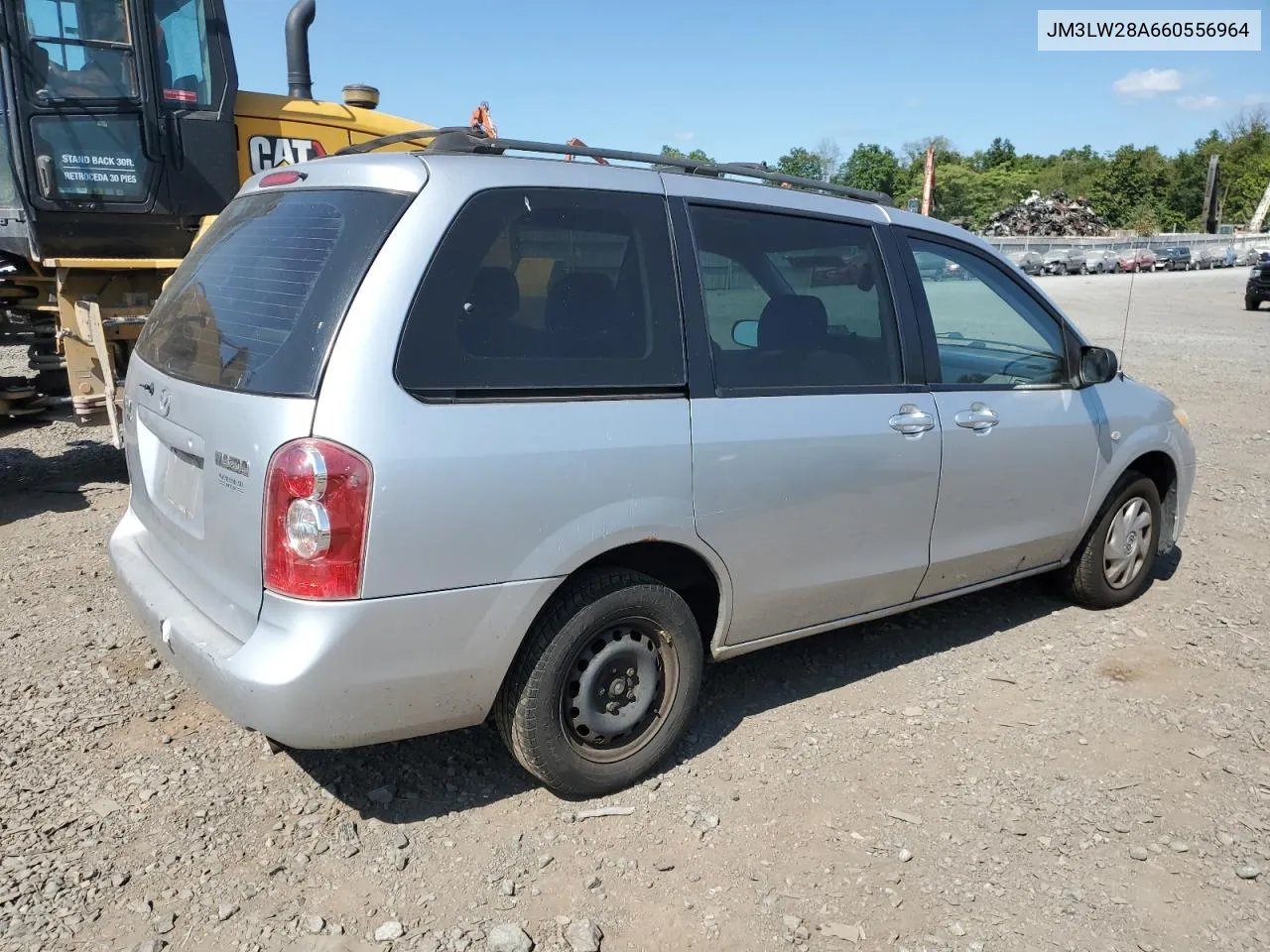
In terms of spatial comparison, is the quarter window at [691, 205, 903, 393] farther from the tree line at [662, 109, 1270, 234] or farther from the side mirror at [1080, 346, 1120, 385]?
the tree line at [662, 109, 1270, 234]

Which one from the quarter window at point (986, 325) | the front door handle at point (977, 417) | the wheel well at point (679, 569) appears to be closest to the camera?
the wheel well at point (679, 569)

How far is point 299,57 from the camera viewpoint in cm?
784

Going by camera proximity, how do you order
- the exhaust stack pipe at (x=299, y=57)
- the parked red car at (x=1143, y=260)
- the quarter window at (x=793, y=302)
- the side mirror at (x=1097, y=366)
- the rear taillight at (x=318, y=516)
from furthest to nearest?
the parked red car at (x=1143, y=260), the exhaust stack pipe at (x=299, y=57), the side mirror at (x=1097, y=366), the quarter window at (x=793, y=302), the rear taillight at (x=318, y=516)

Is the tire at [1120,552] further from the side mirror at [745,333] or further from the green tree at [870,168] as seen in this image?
the green tree at [870,168]

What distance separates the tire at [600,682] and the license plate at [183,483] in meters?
1.08

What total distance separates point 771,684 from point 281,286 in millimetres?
2492

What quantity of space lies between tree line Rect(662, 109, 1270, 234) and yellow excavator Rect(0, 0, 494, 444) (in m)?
84.3

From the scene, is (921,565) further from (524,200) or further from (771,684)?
(524,200)

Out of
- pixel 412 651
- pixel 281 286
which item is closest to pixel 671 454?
pixel 412 651

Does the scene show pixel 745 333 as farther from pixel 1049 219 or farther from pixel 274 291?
pixel 1049 219

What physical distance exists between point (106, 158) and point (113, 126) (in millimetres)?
213

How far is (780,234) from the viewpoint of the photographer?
12.0 ft

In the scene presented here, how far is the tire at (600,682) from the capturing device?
9.80 feet

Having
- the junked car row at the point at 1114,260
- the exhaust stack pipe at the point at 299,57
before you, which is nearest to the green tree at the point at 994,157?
the junked car row at the point at 1114,260
